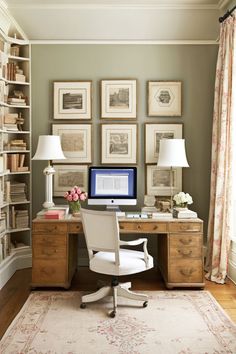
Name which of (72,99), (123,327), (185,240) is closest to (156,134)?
(72,99)

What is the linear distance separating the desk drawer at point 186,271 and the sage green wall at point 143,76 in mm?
1032

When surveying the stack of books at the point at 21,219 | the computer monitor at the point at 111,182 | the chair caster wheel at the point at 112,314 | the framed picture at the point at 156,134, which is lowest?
the chair caster wheel at the point at 112,314

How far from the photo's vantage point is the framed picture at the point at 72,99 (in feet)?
15.3

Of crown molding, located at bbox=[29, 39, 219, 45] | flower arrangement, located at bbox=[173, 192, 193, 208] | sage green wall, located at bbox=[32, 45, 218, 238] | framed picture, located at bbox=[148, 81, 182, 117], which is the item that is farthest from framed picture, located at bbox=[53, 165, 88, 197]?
crown molding, located at bbox=[29, 39, 219, 45]

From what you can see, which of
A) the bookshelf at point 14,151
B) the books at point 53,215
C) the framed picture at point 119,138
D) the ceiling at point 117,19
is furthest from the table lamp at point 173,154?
the bookshelf at point 14,151

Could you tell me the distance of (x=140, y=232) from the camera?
12.8 ft

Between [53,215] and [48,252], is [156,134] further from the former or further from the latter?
[48,252]

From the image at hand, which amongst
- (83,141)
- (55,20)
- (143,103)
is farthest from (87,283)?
(55,20)

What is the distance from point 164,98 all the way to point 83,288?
7.59 feet

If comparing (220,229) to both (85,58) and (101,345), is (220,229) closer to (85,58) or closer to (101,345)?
(101,345)

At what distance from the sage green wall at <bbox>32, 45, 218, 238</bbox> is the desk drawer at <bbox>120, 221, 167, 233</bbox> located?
0.84 metres

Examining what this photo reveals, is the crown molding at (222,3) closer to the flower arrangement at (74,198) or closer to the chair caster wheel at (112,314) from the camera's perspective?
the flower arrangement at (74,198)

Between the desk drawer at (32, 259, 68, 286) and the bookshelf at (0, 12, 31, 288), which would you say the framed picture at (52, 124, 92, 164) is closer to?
the bookshelf at (0, 12, 31, 288)

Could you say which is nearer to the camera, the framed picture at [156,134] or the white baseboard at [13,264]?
the white baseboard at [13,264]
